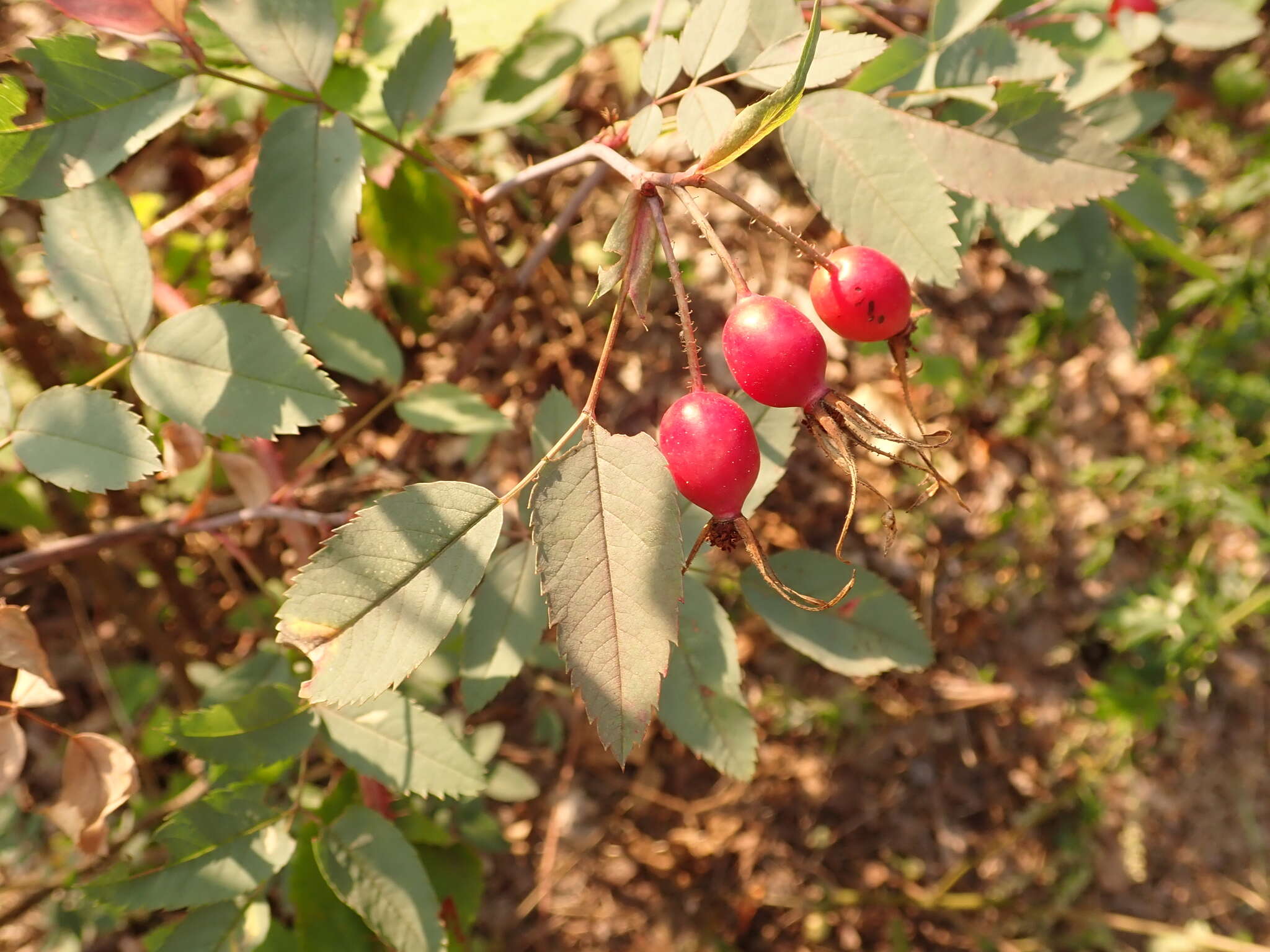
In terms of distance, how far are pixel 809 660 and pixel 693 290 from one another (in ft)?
3.76

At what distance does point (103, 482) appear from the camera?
3.88ft

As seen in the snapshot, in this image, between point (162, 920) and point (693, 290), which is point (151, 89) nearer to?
point (693, 290)

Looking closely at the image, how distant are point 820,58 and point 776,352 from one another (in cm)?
49

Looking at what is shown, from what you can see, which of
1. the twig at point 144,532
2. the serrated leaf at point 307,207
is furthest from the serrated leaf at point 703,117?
the twig at point 144,532

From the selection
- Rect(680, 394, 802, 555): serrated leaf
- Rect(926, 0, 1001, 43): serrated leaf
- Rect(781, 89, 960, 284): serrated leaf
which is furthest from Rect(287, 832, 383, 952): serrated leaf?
Rect(926, 0, 1001, 43): serrated leaf

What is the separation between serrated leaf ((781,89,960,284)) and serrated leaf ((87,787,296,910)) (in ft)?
4.25

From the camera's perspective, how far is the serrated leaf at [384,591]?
96cm

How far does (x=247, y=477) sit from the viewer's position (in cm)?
159

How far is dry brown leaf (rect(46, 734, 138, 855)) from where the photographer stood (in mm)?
1346

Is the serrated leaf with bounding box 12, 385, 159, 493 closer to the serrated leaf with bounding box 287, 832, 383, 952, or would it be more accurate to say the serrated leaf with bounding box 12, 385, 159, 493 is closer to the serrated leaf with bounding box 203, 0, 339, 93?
the serrated leaf with bounding box 203, 0, 339, 93

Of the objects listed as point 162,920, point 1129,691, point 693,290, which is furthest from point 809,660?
point 162,920

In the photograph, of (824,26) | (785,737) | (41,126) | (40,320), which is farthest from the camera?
(785,737)

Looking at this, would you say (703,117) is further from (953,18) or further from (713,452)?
(953,18)

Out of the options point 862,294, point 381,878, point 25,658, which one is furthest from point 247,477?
point 862,294
